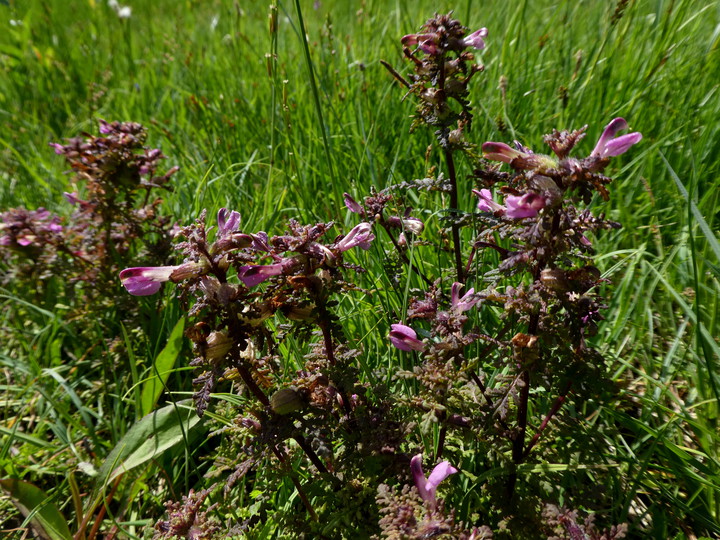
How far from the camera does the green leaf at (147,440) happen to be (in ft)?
5.30

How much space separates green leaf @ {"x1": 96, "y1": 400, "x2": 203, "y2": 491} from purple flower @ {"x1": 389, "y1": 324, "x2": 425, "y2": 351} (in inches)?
29.4

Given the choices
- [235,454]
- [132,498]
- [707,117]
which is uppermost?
[707,117]

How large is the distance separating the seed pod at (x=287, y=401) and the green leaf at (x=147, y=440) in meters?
0.58

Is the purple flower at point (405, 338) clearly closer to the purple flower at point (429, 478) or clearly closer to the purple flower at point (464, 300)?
the purple flower at point (464, 300)

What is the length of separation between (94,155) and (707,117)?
255cm

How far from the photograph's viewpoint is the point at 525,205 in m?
1.01

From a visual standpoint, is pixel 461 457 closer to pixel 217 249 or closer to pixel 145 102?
pixel 217 249

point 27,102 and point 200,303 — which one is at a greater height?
point 27,102

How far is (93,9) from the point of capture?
616cm

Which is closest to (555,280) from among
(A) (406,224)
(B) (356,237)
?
(B) (356,237)

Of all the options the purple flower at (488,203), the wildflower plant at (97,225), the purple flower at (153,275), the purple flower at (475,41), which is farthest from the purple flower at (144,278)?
the wildflower plant at (97,225)

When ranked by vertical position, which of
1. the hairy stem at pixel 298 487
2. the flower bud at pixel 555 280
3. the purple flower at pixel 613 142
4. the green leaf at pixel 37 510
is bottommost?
the green leaf at pixel 37 510

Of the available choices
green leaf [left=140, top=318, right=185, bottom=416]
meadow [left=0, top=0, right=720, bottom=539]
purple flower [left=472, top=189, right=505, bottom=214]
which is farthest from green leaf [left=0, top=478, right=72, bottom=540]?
purple flower [left=472, top=189, right=505, bottom=214]

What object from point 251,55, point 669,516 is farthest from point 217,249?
point 251,55
